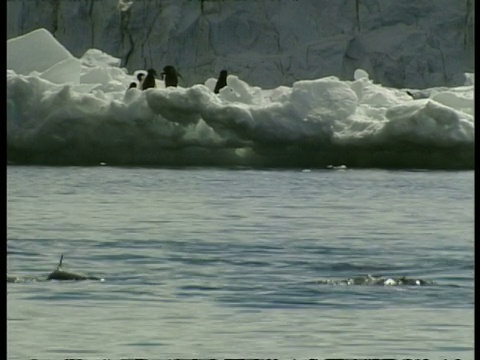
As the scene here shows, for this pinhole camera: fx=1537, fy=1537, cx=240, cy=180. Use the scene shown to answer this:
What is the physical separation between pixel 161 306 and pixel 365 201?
5.66m

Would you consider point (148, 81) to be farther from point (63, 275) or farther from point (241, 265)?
point (63, 275)

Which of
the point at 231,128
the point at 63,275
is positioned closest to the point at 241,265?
the point at 63,275

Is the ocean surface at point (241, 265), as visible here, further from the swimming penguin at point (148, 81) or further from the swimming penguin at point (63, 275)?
the swimming penguin at point (148, 81)

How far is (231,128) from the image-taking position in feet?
47.4

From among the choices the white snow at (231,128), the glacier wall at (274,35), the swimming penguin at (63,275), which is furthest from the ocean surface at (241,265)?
the glacier wall at (274,35)

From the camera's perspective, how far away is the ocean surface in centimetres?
475

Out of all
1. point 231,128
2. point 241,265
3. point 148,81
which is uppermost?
point 148,81

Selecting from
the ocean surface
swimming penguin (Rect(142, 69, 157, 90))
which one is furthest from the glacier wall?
the ocean surface

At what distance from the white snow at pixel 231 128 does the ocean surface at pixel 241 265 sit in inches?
34.5

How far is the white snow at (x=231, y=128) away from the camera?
1424cm

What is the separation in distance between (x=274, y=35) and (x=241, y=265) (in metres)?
15.5

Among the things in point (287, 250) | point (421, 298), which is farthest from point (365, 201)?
point (421, 298)

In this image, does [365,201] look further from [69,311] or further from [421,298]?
[69,311]

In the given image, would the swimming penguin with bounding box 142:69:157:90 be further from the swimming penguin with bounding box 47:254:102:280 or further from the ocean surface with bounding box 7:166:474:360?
the swimming penguin with bounding box 47:254:102:280
